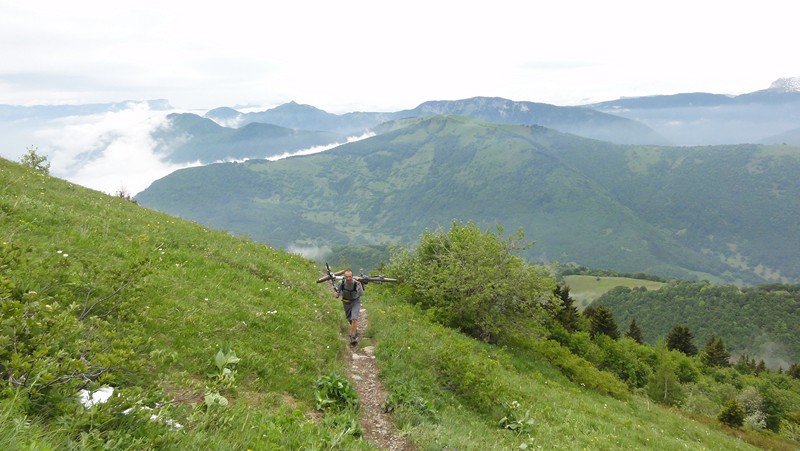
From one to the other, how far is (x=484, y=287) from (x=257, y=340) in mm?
18032

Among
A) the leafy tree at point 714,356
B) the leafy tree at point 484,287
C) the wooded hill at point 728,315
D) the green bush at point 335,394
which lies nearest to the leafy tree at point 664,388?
the leafy tree at point 484,287

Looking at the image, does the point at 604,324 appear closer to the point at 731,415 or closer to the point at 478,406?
the point at 731,415

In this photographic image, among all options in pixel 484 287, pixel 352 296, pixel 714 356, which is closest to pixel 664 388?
pixel 484 287

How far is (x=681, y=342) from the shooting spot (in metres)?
92.5

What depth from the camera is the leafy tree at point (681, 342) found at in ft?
301

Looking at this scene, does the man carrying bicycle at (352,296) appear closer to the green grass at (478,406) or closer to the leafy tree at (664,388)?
the green grass at (478,406)

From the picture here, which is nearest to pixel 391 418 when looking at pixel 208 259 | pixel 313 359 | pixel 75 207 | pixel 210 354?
pixel 313 359

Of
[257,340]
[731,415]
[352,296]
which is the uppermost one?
[257,340]

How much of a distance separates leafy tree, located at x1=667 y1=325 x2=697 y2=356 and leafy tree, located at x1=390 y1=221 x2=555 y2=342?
286ft

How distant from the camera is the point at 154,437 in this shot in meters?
4.59

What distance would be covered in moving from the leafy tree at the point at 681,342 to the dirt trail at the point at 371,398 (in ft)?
340

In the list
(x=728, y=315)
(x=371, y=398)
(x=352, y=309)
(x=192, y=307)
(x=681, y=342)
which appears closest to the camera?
(x=192, y=307)

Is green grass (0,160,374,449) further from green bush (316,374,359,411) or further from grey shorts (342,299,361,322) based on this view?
grey shorts (342,299,361,322)

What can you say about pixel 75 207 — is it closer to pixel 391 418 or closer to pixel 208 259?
pixel 208 259
